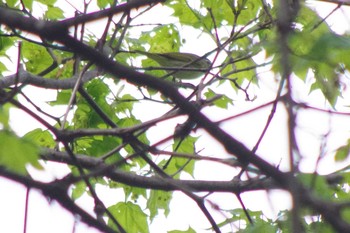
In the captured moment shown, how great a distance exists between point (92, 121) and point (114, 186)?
1.89ft

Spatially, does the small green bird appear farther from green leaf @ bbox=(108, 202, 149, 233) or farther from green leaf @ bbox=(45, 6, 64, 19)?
green leaf @ bbox=(108, 202, 149, 233)

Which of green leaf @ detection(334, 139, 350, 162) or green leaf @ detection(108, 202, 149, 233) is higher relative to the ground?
green leaf @ detection(108, 202, 149, 233)

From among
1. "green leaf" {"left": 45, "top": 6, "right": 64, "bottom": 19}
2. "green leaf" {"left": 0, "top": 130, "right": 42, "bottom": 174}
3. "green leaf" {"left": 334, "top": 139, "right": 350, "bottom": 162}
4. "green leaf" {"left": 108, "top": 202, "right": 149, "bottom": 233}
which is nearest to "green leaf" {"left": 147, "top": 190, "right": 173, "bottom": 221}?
"green leaf" {"left": 108, "top": 202, "right": 149, "bottom": 233}

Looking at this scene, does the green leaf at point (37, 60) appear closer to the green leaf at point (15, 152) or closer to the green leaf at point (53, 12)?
the green leaf at point (53, 12)

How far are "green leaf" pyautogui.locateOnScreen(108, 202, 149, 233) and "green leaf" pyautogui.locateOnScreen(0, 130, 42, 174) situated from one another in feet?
8.03

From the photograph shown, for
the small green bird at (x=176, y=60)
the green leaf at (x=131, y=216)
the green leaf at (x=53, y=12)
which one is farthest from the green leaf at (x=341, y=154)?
the green leaf at (x=53, y=12)

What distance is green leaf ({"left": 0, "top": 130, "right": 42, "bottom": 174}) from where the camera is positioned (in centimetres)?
165

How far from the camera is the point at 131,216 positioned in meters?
4.12

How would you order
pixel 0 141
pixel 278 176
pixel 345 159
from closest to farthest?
1. pixel 278 176
2. pixel 0 141
3. pixel 345 159

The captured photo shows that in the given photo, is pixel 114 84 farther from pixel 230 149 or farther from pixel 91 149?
pixel 230 149

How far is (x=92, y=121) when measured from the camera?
171 inches

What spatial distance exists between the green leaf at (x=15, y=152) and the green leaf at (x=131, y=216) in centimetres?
245

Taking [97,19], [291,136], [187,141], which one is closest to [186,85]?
[187,141]

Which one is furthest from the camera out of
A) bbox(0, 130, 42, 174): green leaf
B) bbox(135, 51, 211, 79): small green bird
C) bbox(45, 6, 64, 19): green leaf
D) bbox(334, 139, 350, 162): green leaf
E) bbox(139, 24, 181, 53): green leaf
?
bbox(139, 24, 181, 53): green leaf
